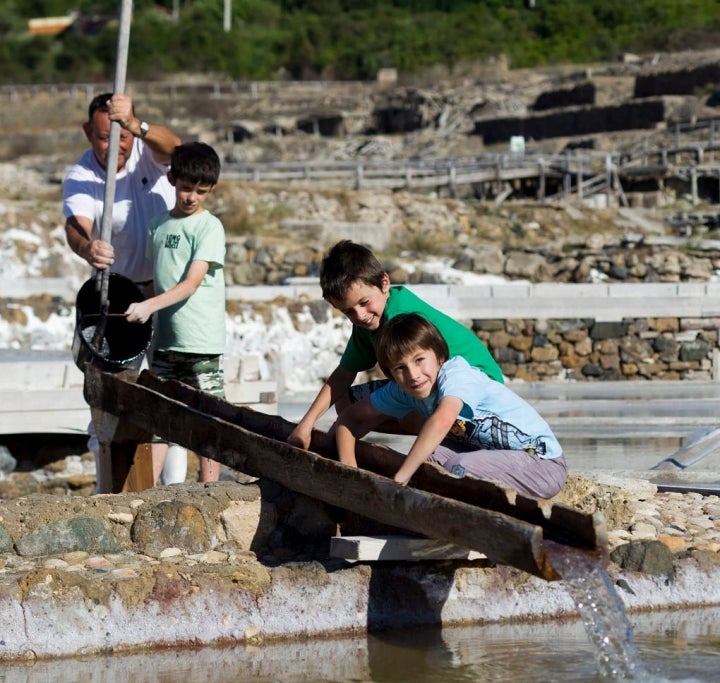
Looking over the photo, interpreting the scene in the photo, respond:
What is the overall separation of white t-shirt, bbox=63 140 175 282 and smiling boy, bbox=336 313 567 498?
1.92 meters

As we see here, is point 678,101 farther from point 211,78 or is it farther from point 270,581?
point 270,581

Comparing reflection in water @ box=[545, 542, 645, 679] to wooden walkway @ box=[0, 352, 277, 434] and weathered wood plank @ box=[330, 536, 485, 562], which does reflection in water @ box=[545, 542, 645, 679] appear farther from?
wooden walkway @ box=[0, 352, 277, 434]

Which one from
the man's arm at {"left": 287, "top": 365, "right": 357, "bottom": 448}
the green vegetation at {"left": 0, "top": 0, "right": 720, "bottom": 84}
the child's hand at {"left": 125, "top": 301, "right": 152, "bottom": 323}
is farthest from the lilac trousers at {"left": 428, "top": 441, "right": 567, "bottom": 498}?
the green vegetation at {"left": 0, "top": 0, "right": 720, "bottom": 84}

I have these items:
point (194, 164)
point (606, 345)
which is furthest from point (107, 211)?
point (606, 345)

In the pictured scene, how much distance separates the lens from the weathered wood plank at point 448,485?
425cm

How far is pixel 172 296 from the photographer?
20.2 feet

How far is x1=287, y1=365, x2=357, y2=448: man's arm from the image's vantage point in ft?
17.8

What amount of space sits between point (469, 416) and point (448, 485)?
16.8 inches

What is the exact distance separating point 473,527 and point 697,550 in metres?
1.36

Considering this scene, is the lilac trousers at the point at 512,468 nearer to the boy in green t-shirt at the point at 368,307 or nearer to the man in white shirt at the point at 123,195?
the boy in green t-shirt at the point at 368,307

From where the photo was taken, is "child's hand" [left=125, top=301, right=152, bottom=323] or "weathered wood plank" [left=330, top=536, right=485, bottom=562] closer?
"weathered wood plank" [left=330, top=536, right=485, bottom=562]

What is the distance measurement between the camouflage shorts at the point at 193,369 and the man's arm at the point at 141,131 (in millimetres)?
911

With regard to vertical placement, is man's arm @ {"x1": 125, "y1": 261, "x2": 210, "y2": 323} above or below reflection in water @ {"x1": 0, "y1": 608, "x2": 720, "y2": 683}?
above

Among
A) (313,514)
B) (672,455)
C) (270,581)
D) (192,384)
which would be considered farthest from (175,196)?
(672,455)
